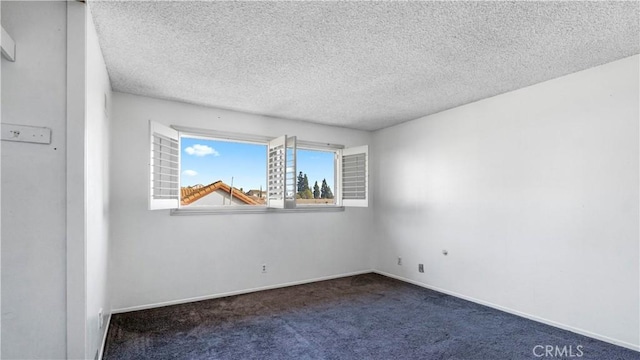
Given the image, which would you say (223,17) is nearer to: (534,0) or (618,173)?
(534,0)

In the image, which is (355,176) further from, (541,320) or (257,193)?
(541,320)

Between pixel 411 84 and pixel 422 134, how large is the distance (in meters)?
1.41

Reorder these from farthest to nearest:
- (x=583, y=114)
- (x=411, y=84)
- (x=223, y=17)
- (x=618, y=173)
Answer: (x=411, y=84) → (x=583, y=114) → (x=618, y=173) → (x=223, y=17)

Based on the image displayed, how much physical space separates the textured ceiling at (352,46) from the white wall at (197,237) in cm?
38

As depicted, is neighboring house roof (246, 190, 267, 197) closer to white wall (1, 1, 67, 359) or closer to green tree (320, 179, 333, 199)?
green tree (320, 179, 333, 199)

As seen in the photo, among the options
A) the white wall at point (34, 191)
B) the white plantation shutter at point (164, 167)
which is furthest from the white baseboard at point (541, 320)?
the white wall at point (34, 191)

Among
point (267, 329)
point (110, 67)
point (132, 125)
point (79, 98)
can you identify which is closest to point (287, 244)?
point (267, 329)

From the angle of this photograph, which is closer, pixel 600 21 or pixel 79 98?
pixel 79 98

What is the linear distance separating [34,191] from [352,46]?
2.14 m

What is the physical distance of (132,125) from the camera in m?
3.47

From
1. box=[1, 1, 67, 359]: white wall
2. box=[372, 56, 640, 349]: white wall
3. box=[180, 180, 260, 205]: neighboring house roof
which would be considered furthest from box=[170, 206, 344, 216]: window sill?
box=[1, 1, 67, 359]: white wall

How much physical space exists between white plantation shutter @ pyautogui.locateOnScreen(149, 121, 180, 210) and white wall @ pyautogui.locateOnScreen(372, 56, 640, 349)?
3.10 meters

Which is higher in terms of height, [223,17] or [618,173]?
[223,17]

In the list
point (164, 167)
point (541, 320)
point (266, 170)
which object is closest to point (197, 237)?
point (164, 167)
